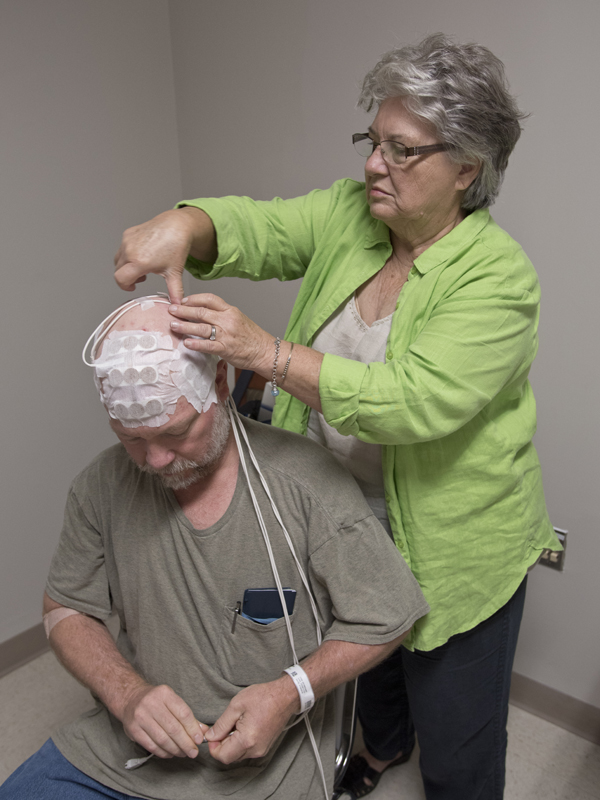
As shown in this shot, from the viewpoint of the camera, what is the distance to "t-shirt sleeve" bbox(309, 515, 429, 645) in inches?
46.3

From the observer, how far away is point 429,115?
3.78 ft

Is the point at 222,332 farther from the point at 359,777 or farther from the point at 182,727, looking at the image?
the point at 359,777

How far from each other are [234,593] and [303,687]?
8.4 inches

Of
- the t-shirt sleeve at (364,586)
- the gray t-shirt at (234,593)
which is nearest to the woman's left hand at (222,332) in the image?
the gray t-shirt at (234,593)

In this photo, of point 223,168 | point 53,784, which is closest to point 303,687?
point 53,784

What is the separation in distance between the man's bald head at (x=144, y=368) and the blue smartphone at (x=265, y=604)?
379 mm

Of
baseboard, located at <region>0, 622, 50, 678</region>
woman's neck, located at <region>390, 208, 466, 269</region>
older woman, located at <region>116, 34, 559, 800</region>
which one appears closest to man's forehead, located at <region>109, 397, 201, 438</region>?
older woman, located at <region>116, 34, 559, 800</region>

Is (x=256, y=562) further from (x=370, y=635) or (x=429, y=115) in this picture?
(x=429, y=115)

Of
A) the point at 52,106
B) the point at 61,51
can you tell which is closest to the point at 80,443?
the point at 52,106

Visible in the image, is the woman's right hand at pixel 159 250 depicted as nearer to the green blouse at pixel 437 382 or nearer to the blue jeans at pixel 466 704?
the green blouse at pixel 437 382

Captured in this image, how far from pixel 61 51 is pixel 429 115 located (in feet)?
5.02

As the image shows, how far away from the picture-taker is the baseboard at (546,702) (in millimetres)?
2145

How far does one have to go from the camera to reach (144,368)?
41.0 inches

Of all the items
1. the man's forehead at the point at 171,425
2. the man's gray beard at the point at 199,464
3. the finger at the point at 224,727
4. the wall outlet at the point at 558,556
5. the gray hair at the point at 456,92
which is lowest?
the wall outlet at the point at 558,556
